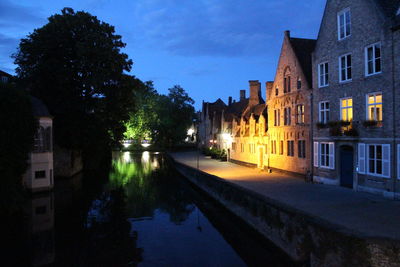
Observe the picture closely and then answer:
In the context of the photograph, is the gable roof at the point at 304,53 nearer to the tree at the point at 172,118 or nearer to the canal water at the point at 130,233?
the canal water at the point at 130,233

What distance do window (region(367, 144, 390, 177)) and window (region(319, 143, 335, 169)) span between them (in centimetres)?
292

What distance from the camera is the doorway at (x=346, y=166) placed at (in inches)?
755

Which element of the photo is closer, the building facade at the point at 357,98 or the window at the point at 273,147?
the building facade at the point at 357,98

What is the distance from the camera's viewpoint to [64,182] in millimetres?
30750

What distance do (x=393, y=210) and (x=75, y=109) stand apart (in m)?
26.6

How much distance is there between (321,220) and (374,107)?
10506 millimetres

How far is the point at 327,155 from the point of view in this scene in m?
21.1

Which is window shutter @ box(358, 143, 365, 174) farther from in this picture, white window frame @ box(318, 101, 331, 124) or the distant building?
the distant building

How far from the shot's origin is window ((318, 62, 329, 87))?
70.7ft

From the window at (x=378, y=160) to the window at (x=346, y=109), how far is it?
245 centimetres

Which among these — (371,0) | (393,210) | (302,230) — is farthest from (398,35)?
(302,230)

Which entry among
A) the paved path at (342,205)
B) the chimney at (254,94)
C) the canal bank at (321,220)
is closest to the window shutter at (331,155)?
the paved path at (342,205)

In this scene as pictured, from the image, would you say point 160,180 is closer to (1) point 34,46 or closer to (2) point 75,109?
(2) point 75,109

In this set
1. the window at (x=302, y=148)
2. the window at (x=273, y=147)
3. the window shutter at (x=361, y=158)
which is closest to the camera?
the window shutter at (x=361, y=158)
